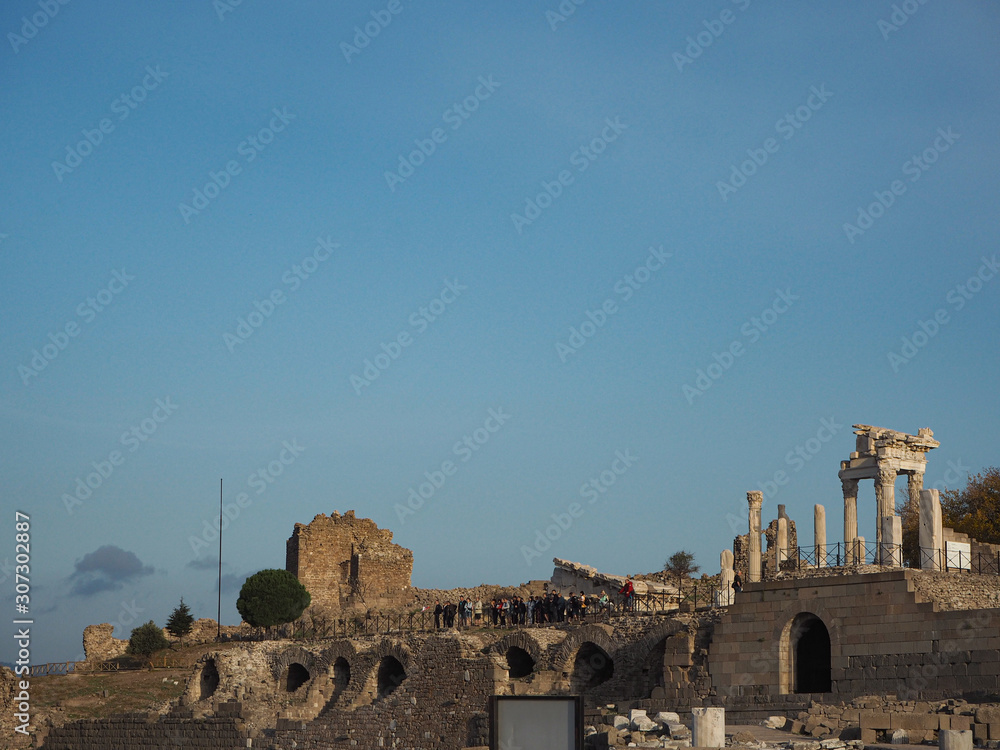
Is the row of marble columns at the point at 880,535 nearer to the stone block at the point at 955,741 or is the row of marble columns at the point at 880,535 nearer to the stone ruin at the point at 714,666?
the stone ruin at the point at 714,666

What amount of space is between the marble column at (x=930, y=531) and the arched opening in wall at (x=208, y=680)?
2252cm

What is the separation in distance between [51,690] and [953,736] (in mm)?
35800

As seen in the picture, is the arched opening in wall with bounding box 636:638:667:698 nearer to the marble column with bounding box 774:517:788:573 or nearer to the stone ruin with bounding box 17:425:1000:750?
the stone ruin with bounding box 17:425:1000:750

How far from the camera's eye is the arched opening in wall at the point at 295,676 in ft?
130

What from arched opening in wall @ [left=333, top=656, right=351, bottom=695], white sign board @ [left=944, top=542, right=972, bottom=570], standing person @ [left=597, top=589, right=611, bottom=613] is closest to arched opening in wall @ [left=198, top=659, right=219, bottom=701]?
arched opening in wall @ [left=333, top=656, right=351, bottom=695]

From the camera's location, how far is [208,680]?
41.0 m

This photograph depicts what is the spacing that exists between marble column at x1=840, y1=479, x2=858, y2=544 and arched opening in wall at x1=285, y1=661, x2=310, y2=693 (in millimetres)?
16905

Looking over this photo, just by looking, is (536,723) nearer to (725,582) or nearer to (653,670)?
(653,670)

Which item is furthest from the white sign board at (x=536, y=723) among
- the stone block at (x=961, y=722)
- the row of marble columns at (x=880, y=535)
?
the row of marble columns at (x=880, y=535)

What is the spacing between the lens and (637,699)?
28453 millimetres

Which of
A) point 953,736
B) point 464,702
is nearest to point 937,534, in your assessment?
point 464,702

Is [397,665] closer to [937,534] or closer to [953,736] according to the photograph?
[937,534]

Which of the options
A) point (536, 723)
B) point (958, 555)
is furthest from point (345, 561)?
point (536, 723)

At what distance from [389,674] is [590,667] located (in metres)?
7.29
